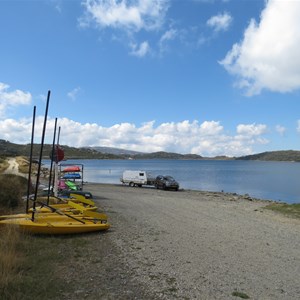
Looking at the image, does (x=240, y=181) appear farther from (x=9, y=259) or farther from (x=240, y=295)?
(x=9, y=259)

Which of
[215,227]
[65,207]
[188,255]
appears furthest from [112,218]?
[188,255]

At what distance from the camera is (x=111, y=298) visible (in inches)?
254

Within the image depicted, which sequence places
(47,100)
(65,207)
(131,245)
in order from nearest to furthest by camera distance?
(131,245)
(47,100)
(65,207)

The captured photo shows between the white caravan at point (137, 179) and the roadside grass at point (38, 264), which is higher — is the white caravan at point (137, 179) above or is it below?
above

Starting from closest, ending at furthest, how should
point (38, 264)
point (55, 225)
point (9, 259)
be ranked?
point (9, 259)
point (38, 264)
point (55, 225)

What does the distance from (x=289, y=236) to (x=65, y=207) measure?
8.57 metres

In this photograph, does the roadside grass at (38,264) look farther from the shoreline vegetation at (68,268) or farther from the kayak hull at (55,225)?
the kayak hull at (55,225)

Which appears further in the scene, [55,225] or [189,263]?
[55,225]

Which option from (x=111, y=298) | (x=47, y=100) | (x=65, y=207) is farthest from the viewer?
(x=65, y=207)

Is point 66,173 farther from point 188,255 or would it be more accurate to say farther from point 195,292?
point 195,292

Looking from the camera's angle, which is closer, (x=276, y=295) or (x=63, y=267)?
(x=276, y=295)

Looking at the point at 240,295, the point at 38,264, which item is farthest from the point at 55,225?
the point at 240,295

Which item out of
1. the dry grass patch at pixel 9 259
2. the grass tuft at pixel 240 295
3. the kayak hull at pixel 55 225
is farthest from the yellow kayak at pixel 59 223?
the grass tuft at pixel 240 295

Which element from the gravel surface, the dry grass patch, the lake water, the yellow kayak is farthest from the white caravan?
the dry grass patch
